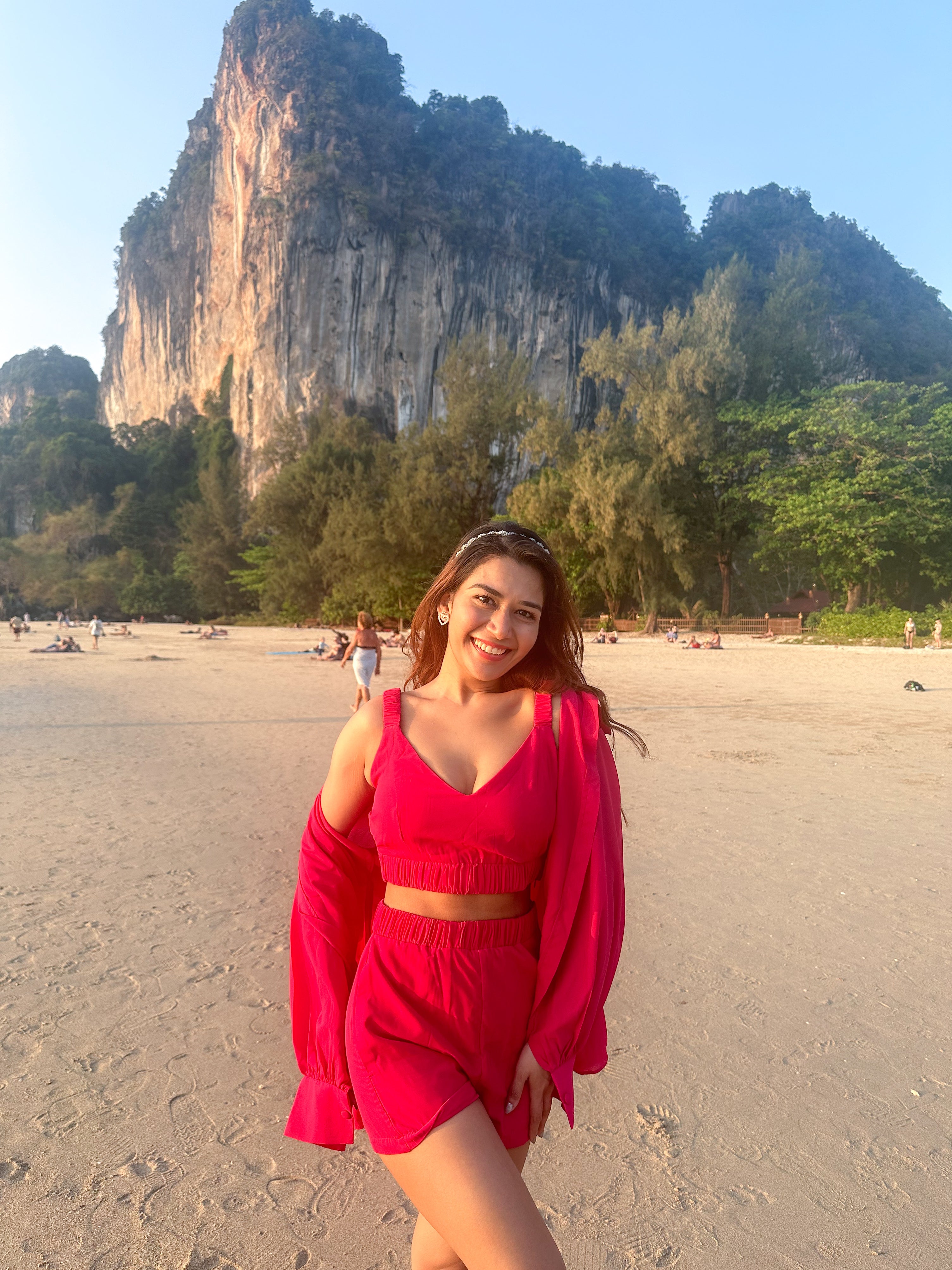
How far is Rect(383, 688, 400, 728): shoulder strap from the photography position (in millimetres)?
1659

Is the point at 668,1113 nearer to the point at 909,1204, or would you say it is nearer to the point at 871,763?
the point at 909,1204

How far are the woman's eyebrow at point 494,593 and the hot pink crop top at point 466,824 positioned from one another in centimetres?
31

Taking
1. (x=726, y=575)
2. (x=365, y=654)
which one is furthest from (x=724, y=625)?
(x=365, y=654)

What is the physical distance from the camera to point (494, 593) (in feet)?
5.70

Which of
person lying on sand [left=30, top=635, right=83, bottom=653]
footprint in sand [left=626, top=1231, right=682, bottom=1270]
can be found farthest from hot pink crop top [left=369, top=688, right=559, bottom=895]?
person lying on sand [left=30, top=635, right=83, bottom=653]

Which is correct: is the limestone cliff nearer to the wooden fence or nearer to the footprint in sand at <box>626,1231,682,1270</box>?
the wooden fence

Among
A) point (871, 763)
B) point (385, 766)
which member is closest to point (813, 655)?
point (871, 763)

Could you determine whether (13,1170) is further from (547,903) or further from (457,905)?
(547,903)

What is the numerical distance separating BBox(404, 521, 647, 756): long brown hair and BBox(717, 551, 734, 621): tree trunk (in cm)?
3642

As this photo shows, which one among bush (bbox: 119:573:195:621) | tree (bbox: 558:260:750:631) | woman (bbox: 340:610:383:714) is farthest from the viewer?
bush (bbox: 119:573:195:621)

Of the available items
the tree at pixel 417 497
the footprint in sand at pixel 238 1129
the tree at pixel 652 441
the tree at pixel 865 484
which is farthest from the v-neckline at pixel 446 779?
the tree at pixel 417 497

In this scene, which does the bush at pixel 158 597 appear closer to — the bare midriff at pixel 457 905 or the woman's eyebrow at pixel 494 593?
the woman's eyebrow at pixel 494 593

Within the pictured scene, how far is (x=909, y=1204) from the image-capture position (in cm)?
226

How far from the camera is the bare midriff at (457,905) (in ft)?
5.15
